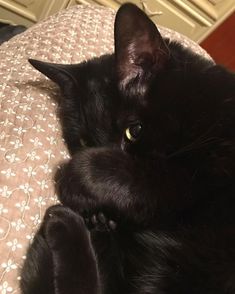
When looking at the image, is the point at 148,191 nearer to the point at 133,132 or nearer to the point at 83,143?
the point at 133,132

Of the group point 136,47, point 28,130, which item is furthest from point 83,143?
point 136,47

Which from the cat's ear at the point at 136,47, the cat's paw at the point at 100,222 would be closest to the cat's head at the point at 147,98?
the cat's ear at the point at 136,47

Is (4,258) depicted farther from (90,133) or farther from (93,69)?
(93,69)

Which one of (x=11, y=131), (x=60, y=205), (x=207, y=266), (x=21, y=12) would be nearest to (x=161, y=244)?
(x=207, y=266)

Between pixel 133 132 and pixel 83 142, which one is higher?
pixel 133 132

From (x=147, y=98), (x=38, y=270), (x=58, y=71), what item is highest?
(x=147, y=98)

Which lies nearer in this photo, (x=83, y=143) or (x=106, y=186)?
(x=106, y=186)

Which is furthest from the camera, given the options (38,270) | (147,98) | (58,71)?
(58,71)
